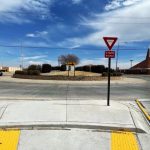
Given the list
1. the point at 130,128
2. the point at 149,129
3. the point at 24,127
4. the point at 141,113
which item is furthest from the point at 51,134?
the point at 141,113

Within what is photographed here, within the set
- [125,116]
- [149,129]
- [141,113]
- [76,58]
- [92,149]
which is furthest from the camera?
[76,58]

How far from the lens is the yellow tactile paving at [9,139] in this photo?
276 inches

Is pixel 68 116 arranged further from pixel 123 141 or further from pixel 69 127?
pixel 123 141

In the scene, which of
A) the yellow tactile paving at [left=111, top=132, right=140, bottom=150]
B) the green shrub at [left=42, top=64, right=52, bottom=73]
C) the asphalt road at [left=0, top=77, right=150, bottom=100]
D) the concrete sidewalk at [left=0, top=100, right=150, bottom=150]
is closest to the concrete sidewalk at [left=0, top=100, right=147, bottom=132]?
the concrete sidewalk at [left=0, top=100, right=150, bottom=150]

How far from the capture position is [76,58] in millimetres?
62375

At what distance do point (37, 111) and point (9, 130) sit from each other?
6.96 feet

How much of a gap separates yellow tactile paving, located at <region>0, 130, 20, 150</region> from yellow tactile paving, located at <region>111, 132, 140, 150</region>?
2.17 m

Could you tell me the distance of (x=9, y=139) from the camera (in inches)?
295

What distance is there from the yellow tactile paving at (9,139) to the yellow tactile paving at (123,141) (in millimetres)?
2170

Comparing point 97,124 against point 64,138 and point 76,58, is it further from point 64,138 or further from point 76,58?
point 76,58

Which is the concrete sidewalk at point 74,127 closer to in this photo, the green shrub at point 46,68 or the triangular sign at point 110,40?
the triangular sign at point 110,40

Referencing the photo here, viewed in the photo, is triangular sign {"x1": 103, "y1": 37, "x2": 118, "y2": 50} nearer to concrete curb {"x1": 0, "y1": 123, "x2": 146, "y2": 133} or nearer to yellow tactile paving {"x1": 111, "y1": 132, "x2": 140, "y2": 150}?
concrete curb {"x1": 0, "y1": 123, "x2": 146, "y2": 133}

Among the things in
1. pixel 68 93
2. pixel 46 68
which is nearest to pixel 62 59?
pixel 46 68

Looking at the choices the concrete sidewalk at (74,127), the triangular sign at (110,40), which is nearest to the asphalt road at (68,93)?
the triangular sign at (110,40)
